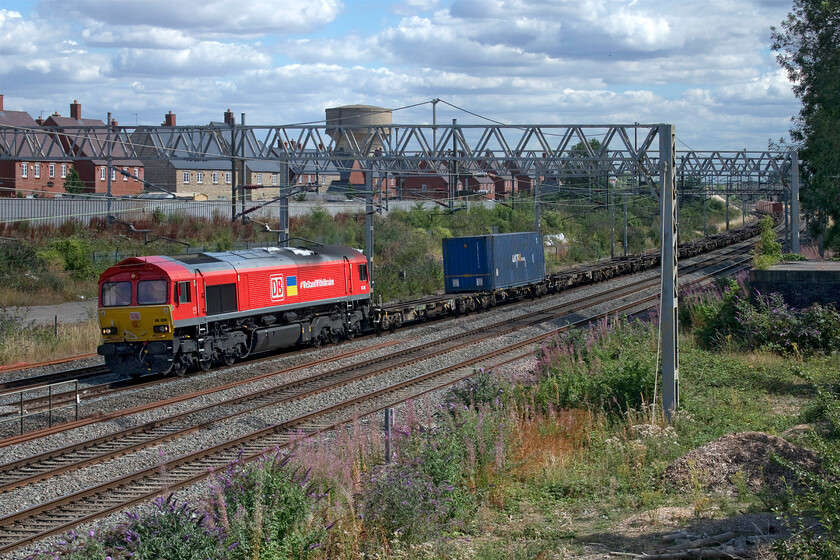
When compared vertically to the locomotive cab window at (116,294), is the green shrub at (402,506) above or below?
below

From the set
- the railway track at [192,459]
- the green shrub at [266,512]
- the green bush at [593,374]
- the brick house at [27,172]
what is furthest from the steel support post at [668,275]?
the brick house at [27,172]

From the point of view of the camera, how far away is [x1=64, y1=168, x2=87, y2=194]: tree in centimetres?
6375

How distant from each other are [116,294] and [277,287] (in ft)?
14.1

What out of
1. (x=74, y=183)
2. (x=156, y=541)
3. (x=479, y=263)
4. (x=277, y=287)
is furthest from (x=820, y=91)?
(x=74, y=183)

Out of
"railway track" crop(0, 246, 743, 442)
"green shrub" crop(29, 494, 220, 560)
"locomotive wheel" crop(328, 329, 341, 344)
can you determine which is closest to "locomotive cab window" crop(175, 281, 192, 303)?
"railway track" crop(0, 246, 743, 442)

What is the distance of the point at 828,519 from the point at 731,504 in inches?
103

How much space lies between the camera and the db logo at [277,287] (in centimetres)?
2235

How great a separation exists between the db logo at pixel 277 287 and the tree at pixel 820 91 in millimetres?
22009

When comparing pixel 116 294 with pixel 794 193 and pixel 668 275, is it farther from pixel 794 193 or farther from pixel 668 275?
pixel 794 193

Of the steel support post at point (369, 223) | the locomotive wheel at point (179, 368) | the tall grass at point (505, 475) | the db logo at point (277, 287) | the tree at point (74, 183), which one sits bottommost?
the locomotive wheel at point (179, 368)

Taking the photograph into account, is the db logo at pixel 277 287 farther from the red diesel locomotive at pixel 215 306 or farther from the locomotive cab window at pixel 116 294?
the locomotive cab window at pixel 116 294

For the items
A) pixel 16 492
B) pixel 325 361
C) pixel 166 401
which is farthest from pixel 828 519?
pixel 325 361

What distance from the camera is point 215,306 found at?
2055cm

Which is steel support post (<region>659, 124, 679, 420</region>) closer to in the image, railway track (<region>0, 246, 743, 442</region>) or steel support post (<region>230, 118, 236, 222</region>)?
railway track (<region>0, 246, 743, 442</region>)
